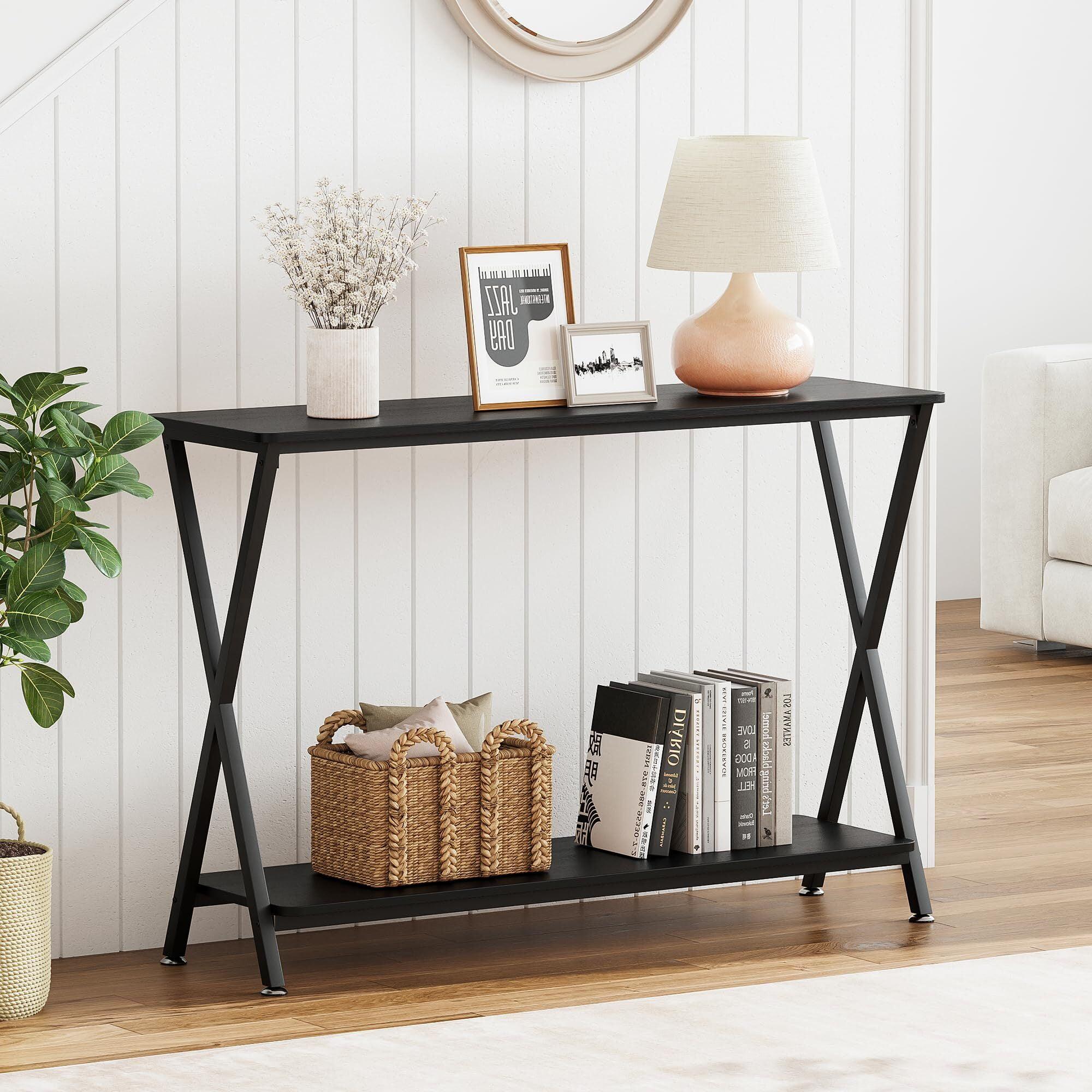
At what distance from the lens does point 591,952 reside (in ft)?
11.1

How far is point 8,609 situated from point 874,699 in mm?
1478

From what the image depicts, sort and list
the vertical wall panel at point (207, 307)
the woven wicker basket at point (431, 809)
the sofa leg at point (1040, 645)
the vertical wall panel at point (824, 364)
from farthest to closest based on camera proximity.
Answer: the sofa leg at point (1040, 645) → the vertical wall panel at point (824, 364) → the vertical wall panel at point (207, 307) → the woven wicker basket at point (431, 809)

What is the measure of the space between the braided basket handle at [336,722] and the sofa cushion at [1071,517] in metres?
2.78

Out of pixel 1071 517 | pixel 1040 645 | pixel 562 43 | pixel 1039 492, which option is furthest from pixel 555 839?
pixel 1040 645

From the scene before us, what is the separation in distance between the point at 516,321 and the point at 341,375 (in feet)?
1.11

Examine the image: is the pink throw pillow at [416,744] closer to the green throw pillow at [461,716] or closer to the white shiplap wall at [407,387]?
the green throw pillow at [461,716]

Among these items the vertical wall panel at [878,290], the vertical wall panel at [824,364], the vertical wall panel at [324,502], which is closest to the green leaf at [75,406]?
the vertical wall panel at [324,502]

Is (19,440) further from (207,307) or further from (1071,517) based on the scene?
(1071,517)

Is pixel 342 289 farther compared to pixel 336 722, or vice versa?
pixel 336 722

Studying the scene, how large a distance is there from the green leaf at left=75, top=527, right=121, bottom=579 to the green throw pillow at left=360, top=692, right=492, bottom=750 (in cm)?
60

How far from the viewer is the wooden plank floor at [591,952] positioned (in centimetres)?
299

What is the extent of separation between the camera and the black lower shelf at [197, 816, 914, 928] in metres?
3.14

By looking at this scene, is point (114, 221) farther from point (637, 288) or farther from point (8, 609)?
point (637, 288)

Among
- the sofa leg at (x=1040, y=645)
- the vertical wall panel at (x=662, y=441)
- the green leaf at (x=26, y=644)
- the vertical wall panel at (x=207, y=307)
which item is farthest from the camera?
the sofa leg at (x=1040, y=645)
